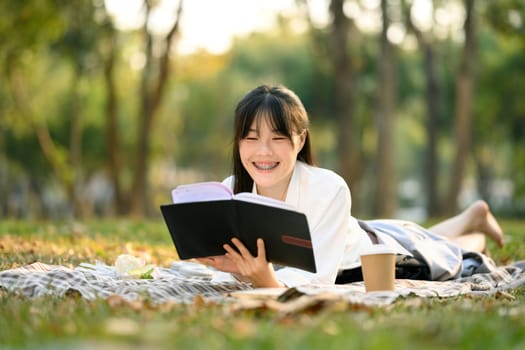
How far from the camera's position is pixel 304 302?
364 centimetres

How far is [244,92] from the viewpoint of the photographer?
1853cm

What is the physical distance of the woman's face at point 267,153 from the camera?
17.2ft

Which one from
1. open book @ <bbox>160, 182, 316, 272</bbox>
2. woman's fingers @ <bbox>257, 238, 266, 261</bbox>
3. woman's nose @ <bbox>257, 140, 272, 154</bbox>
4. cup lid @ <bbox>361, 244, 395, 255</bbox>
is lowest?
cup lid @ <bbox>361, 244, 395, 255</bbox>

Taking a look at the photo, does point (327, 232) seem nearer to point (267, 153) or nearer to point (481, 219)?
point (267, 153)

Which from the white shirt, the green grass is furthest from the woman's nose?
the green grass

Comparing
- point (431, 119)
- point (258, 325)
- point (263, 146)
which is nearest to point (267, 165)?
point (263, 146)

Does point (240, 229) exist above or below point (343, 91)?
below

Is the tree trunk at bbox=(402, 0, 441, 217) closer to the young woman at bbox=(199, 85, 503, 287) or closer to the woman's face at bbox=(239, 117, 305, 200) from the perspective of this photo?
the young woman at bbox=(199, 85, 503, 287)

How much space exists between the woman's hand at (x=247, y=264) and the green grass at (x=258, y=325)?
628 mm

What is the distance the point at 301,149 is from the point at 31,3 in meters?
17.2

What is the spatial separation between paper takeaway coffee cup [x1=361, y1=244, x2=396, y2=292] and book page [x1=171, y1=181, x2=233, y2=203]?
0.86 metres

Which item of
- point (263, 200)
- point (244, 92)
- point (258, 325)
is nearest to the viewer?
point (258, 325)

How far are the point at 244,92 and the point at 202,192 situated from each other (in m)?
14.1

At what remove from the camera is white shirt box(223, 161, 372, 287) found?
17.2 ft
